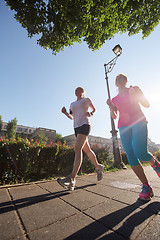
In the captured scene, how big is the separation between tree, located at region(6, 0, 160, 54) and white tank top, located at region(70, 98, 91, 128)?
3.20m

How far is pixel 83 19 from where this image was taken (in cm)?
402

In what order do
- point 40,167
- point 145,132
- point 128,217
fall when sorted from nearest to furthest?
1. point 128,217
2. point 145,132
3. point 40,167

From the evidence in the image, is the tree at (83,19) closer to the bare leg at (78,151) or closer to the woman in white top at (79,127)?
the woman in white top at (79,127)

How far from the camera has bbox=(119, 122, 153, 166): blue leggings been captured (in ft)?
5.82

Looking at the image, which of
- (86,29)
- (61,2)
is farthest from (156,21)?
(61,2)

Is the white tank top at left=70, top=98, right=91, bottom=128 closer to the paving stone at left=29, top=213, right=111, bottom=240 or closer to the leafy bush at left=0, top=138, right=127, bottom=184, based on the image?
the paving stone at left=29, top=213, right=111, bottom=240

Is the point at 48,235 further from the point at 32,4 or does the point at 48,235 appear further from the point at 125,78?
the point at 32,4

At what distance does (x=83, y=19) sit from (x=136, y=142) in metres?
4.39

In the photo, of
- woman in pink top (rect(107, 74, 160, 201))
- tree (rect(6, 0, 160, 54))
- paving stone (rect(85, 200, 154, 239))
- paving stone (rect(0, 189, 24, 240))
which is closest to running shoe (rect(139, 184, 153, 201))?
woman in pink top (rect(107, 74, 160, 201))

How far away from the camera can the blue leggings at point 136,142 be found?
1.78m

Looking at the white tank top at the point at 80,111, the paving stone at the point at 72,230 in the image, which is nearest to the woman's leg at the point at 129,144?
the white tank top at the point at 80,111

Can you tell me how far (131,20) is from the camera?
4668 millimetres

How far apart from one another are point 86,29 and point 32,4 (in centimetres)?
189

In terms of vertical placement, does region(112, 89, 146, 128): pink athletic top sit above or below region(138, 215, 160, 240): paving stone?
above
